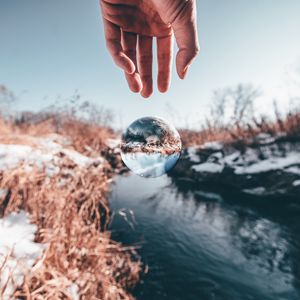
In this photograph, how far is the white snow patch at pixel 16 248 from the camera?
1728 millimetres

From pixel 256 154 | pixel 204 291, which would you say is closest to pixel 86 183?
pixel 204 291

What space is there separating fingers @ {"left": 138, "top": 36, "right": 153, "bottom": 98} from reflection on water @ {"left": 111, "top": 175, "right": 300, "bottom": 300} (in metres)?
2.51

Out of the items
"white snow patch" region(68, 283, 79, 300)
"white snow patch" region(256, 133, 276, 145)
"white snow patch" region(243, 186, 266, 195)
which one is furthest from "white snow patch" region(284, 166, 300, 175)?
"white snow patch" region(68, 283, 79, 300)

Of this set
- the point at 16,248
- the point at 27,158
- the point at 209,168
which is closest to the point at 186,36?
the point at 16,248

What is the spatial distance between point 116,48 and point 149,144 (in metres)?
0.48

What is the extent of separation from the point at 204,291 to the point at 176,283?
1.32ft

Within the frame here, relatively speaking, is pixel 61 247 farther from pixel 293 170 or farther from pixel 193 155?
pixel 193 155

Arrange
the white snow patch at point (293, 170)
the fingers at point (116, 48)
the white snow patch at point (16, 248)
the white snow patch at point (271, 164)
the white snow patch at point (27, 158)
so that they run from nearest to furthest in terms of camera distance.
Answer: the fingers at point (116, 48) < the white snow patch at point (16, 248) < the white snow patch at point (27, 158) < the white snow patch at point (293, 170) < the white snow patch at point (271, 164)

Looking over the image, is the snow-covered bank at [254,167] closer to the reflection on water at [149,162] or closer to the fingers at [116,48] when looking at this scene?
the reflection on water at [149,162]

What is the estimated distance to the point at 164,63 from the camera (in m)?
1.39

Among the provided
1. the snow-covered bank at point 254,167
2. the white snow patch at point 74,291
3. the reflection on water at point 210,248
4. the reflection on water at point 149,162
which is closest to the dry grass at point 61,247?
the white snow patch at point 74,291

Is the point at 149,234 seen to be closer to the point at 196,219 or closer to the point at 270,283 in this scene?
the point at 196,219

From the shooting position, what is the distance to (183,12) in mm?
987

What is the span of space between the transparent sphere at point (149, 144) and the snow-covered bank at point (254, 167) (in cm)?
623
